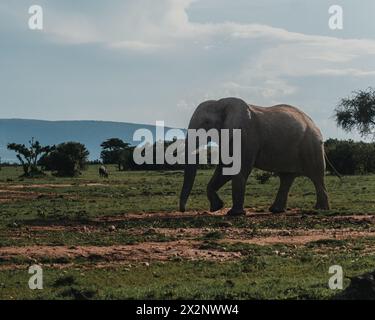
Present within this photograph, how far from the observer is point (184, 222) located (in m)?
17.8

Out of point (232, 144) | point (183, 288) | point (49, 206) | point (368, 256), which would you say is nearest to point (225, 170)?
point (232, 144)

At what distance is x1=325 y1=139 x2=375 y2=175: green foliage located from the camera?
184ft

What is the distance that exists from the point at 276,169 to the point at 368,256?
9038 millimetres

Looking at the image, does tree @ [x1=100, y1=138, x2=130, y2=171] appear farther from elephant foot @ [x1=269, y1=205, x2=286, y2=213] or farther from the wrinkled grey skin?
elephant foot @ [x1=269, y1=205, x2=286, y2=213]

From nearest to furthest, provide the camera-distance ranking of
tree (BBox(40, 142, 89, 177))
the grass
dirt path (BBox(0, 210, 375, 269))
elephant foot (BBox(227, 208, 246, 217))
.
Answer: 1. the grass
2. dirt path (BBox(0, 210, 375, 269))
3. elephant foot (BBox(227, 208, 246, 217))
4. tree (BBox(40, 142, 89, 177))

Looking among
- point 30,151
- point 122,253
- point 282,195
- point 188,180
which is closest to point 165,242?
point 122,253

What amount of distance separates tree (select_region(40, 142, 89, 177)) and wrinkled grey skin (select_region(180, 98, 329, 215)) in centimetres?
3554

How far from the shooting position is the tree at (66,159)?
185 feet

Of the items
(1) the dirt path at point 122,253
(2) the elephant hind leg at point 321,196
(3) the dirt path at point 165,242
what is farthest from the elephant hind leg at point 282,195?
(1) the dirt path at point 122,253

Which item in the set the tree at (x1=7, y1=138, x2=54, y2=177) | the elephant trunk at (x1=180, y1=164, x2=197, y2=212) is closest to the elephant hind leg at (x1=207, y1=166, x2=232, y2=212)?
the elephant trunk at (x1=180, y1=164, x2=197, y2=212)

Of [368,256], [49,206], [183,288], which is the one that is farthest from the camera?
[49,206]

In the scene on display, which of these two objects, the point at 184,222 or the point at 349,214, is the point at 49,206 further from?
the point at 349,214

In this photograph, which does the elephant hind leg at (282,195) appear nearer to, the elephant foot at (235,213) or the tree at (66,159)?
the elephant foot at (235,213)
